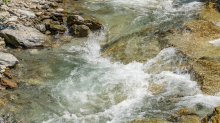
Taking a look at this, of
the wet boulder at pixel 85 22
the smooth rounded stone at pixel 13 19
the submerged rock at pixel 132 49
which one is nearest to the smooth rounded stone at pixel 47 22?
the wet boulder at pixel 85 22

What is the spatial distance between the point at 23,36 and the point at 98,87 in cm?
421

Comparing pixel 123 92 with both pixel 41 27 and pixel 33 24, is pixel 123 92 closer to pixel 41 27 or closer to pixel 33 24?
pixel 41 27

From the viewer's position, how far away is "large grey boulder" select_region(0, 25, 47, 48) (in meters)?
7.36

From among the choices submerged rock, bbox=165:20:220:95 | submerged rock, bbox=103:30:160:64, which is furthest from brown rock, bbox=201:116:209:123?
submerged rock, bbox=103:30:160:64

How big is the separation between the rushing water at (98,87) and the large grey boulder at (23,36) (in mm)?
395

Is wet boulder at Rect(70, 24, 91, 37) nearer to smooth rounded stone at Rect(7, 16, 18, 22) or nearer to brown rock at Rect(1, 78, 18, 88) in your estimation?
smooth rounded stone at Rect(7, 16, 18, 22)

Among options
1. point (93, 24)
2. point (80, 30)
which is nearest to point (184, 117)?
point (80, 30)

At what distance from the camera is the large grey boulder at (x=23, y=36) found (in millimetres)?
7355

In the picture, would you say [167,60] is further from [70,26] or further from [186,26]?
[70,26]

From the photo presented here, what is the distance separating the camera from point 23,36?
298 inches

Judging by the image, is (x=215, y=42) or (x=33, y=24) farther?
(x=33, y=24)

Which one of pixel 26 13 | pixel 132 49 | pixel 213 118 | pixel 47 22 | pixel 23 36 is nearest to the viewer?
pixel 213 118

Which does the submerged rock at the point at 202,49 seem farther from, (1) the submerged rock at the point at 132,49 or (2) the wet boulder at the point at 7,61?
(2) the wet boulder at the point at 7,61

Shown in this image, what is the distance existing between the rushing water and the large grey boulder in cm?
40
